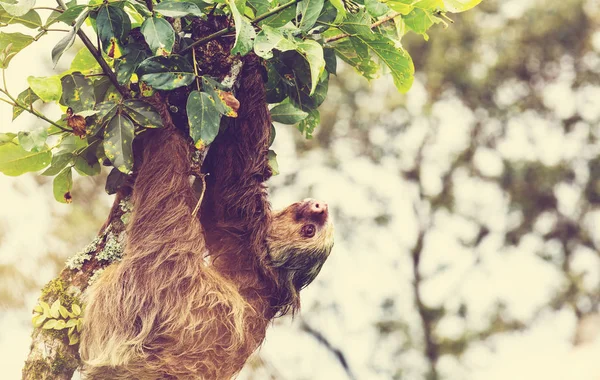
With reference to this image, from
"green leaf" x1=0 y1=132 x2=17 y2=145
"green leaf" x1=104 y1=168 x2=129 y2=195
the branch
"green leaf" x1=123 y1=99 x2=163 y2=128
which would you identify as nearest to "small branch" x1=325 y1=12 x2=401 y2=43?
"green leaf" x1=123 y1=99 x2=163 y2=128

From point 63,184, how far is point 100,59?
102cm

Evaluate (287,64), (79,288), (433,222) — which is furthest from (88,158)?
(433,222)

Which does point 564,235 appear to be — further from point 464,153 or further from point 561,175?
point 464,153

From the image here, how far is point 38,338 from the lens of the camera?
12.3 ft

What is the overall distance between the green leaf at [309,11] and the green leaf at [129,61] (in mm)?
892

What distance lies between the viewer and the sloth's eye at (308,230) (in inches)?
209

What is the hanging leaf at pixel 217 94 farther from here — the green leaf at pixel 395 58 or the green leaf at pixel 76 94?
the green leaf at pixel 395 58

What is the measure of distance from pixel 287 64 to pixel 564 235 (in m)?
19.1

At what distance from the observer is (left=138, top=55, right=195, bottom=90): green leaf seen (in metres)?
3.51

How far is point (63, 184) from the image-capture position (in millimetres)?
4219

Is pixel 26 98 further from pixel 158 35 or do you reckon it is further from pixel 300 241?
pixel 300 241

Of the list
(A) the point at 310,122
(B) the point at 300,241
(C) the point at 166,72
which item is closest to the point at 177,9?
(C) the point at 166,72

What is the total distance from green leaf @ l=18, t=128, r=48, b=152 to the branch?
0.50m

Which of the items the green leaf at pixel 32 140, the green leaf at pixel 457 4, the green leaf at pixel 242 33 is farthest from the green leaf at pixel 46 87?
Answer: the green leaf at pixel 457 4
